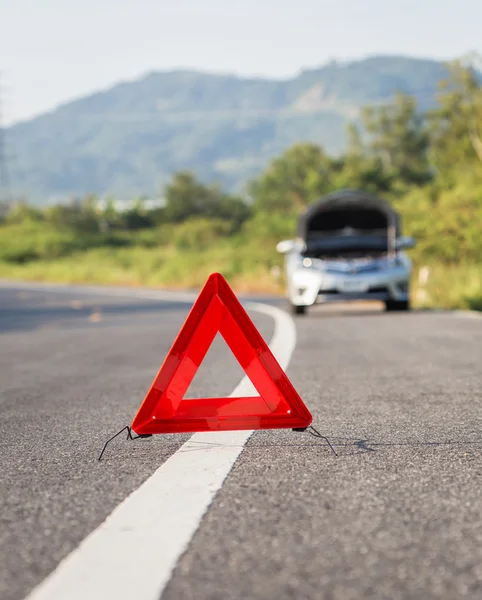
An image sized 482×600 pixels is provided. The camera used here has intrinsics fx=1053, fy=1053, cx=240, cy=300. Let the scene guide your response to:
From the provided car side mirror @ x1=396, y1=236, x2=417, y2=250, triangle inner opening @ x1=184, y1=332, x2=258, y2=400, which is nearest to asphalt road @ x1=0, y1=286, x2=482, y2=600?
triangle inner opening @ x1=184, y1=332, x2=258, y2=400

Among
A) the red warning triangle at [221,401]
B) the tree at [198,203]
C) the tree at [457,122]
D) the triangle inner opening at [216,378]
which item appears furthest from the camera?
the tree at [198,203]

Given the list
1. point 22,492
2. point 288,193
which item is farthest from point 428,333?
point 288,193

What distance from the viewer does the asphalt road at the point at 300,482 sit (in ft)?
9.53

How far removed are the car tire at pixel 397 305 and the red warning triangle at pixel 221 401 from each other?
11803 mm

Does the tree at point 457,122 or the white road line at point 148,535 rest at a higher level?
the white road line at point 148,535

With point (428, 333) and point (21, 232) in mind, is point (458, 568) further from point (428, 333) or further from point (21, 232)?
point (21, 232)

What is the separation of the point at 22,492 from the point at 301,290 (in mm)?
12437

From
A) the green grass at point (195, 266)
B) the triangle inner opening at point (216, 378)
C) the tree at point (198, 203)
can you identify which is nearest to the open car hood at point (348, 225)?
the green grass at point (195, 266)

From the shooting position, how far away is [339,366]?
28.4 feet

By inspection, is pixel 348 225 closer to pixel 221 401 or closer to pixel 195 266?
pixel 221 401

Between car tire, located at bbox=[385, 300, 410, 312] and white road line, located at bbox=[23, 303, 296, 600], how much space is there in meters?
12.0

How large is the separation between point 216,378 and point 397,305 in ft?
30.1

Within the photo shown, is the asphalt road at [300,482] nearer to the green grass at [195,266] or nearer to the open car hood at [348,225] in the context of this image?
the open car hood at [348,225]

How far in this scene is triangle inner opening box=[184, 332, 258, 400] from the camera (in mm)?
7094
